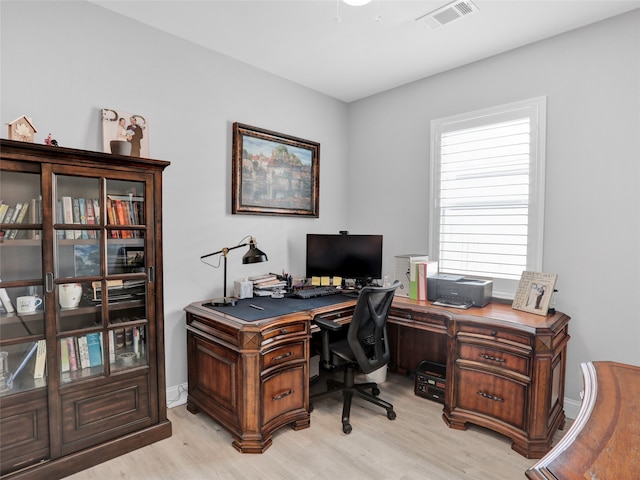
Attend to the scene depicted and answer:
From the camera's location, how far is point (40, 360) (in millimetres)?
1971

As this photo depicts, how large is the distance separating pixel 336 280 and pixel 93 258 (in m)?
1.97

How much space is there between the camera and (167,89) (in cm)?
272

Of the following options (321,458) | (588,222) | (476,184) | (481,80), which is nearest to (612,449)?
(321,458)

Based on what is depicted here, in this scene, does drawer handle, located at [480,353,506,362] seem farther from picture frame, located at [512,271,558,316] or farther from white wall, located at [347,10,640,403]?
white wall, located at [347,10,640,403]

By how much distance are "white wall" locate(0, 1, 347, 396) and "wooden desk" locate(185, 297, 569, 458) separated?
0.60 meters

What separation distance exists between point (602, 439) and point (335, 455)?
159 cm

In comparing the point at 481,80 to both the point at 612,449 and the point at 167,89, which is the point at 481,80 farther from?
the point at 612,449

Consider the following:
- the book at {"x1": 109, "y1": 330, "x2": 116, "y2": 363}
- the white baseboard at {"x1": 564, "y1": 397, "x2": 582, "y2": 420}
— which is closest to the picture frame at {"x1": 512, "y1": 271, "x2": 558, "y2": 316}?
the white baseboard at {"x1": 564, "y1": 397, "x2": 582, "y2": 420}

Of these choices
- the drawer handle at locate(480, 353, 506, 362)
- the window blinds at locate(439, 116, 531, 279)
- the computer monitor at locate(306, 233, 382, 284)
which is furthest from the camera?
the computer monitor at locate(306, 233, 382, 284)

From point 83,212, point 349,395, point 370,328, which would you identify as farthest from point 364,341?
point 83,212

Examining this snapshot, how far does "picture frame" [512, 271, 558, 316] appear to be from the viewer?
2.50 metres

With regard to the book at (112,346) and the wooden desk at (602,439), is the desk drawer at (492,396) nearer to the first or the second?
the wooden desk at (602,439)

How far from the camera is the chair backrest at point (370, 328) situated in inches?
95.7

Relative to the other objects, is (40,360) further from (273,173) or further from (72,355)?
(273,173)
